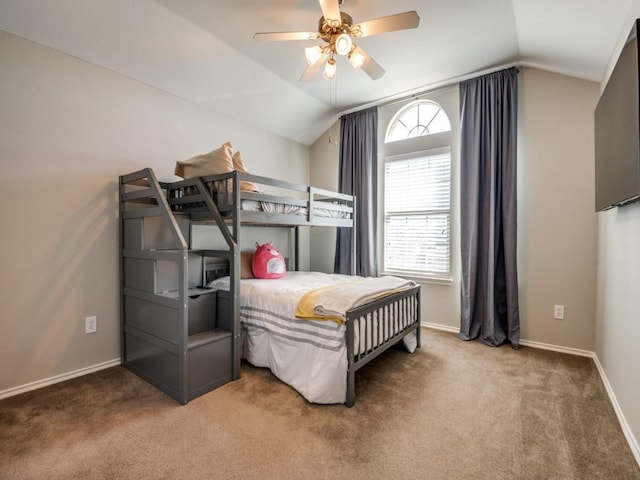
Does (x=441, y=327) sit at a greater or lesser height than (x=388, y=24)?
lesser

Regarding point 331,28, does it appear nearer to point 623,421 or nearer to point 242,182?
point 242,182

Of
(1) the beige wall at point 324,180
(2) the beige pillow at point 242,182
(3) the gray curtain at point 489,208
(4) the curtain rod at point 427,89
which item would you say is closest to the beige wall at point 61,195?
(2) the beige pillow at point 242,182

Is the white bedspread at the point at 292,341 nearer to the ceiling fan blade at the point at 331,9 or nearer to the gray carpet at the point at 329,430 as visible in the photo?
the gray carpet at the point at 329,430

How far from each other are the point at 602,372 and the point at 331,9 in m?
3.13

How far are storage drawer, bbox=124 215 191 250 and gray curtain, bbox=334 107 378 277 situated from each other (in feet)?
6.37

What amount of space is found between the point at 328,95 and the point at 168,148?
1893 millimetres

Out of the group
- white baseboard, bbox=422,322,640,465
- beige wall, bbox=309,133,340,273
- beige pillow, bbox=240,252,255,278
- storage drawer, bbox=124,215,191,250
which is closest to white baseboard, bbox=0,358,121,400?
storage drawer, bbox=124,215,191,250

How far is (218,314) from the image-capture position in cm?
250

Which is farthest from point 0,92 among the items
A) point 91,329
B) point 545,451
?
point 545,451

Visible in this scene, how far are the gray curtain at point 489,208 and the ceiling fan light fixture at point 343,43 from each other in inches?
73.7

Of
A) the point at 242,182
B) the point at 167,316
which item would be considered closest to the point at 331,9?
the point at 242,182

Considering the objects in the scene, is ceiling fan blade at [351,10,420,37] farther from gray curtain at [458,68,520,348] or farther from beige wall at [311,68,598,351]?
beige wall at [311,68,598,351]

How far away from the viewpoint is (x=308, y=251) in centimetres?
461

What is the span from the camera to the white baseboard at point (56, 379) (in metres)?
2.12
